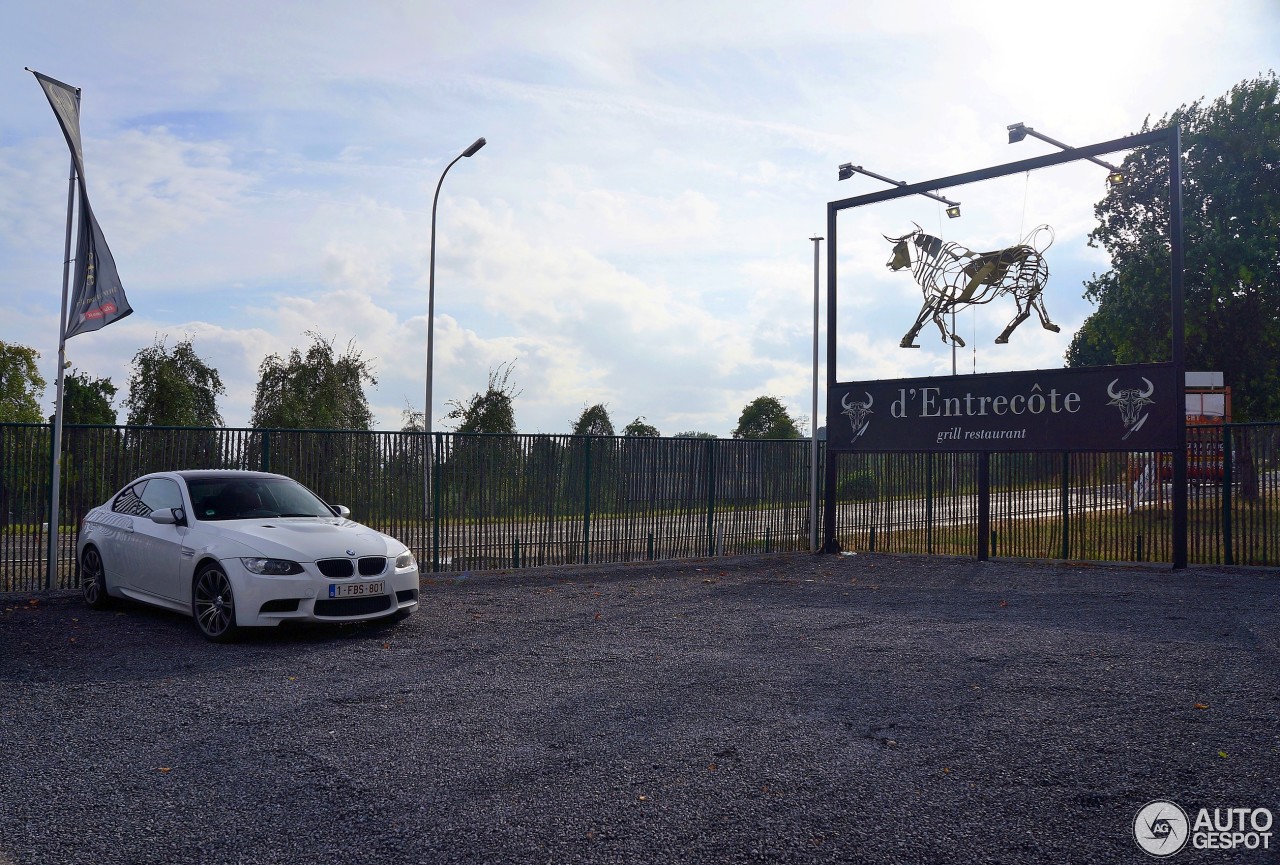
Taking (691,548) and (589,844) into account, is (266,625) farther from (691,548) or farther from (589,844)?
(691,548)

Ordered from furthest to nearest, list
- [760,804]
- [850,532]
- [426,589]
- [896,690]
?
[850,532] < [426,589] < [896,690] < [760,804]

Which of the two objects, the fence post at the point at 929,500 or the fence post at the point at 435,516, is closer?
the fence post at the point at 435,516

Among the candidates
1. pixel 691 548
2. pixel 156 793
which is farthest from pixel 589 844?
pixel 691 548

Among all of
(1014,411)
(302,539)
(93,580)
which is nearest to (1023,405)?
(1014,411)

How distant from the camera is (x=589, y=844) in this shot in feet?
13.2

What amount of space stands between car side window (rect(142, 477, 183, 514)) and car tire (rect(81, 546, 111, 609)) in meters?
0.88

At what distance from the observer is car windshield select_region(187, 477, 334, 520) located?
9.66m

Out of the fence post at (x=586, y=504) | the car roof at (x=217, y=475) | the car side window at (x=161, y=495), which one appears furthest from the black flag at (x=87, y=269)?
the fence post at (x=586, y=504)

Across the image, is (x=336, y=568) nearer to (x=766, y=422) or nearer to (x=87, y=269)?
(x=87, y=269)

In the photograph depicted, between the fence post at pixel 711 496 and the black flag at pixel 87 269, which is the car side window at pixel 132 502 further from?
the fence post at pixel 711 496

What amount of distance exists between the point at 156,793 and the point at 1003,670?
581cm

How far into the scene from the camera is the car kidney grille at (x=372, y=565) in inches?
353

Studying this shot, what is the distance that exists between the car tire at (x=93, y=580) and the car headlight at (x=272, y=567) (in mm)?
2794

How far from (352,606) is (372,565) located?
0.43 metres
